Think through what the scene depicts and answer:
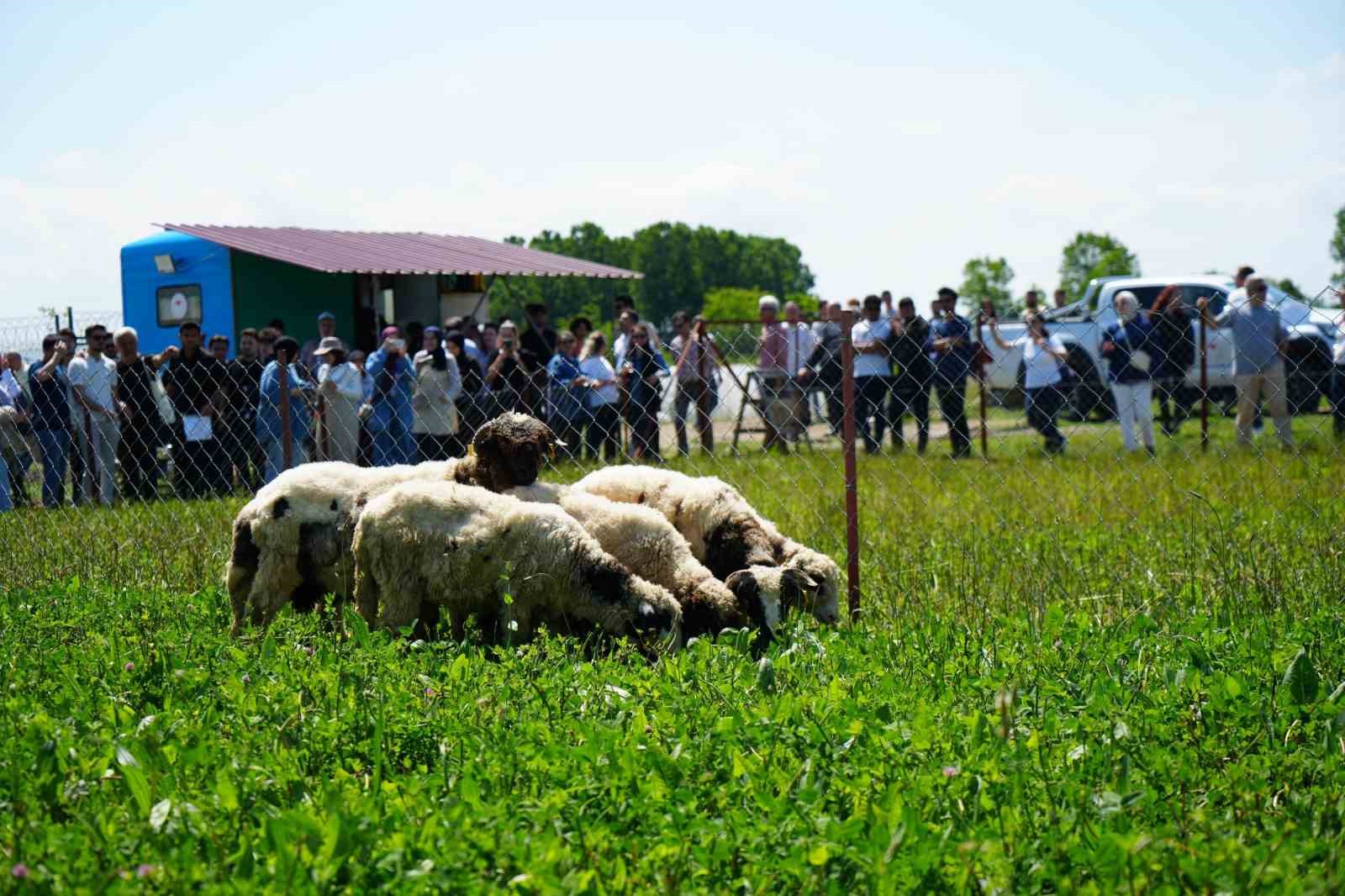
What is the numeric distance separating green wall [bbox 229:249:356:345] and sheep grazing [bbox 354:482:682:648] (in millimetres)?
14013

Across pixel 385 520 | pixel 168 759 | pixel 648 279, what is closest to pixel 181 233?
pixel 385 520

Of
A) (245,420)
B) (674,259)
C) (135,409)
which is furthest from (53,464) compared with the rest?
(674,259)

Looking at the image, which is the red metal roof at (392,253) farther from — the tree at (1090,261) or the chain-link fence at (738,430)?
the tree at (1090,261)

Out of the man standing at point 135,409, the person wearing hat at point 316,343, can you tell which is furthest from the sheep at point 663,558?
the person wearing hat at point 316,343

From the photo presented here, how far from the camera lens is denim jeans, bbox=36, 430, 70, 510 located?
36.7 feet

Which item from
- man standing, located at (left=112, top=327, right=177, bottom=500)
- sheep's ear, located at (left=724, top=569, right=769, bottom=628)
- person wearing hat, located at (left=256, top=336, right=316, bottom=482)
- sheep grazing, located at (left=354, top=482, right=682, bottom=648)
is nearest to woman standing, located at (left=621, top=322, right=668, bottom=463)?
sheep's ear, located at (left=724, top=569, right=769, bottom=628)

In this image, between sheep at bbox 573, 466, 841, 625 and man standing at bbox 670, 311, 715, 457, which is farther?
man standing at bbox 670, 311, 715, 457

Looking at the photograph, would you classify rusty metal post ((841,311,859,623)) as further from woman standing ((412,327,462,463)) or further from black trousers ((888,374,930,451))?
black trousers ((888,374,930,451))

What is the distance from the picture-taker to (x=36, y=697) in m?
4.87

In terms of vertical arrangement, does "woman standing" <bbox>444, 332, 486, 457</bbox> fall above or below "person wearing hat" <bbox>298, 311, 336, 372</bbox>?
below

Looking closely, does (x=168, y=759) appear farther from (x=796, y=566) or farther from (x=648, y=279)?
(x=648, y=279)

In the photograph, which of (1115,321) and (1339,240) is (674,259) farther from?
(1115,321)

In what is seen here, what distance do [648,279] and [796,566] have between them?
11937 cm

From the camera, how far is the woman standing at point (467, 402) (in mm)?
9586
